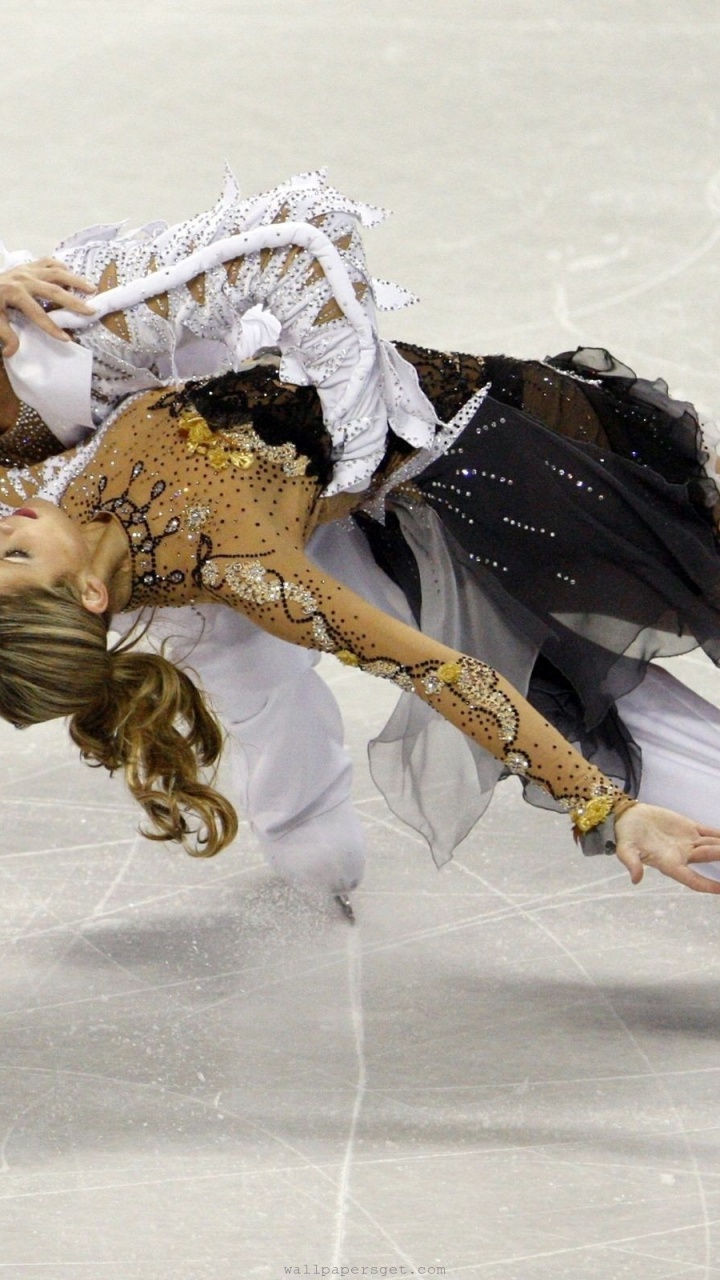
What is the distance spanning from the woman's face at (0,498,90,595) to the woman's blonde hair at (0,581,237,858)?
0.6 inches

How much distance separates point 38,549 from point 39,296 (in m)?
0.34

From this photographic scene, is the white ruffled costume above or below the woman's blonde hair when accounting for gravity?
above

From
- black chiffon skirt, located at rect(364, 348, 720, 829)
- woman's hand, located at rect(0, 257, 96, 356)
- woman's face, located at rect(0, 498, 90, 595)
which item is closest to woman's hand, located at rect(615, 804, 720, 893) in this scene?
black chiffon skirt, located at rect(364, 348, 720, 829)

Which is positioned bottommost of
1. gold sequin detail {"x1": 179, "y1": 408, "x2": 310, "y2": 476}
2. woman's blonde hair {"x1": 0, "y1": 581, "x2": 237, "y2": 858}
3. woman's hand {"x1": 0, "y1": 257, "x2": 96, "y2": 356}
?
woman's blonde hair {"x1": 0, "y1": 581, "x2": 237, "y2": 858}

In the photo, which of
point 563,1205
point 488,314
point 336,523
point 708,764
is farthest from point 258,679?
point 488,314

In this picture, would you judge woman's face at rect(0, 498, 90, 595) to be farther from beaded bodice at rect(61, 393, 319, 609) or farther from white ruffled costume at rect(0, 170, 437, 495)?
white ruffled costume at rect(0, 170, 437, 495)

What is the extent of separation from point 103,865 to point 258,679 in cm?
43

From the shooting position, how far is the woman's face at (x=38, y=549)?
187 centimetres

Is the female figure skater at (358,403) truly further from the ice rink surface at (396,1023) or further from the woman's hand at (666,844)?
the ice rink surface at (396,1023)

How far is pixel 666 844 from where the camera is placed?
1.75m

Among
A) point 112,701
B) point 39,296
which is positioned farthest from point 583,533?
point 39,296

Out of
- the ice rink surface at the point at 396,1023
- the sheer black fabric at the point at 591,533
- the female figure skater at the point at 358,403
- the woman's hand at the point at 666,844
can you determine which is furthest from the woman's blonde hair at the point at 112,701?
the woman's hand at the point at 666,844

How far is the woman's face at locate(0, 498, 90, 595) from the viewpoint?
1868 millimetres

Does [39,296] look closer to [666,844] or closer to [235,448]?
[235,448]
